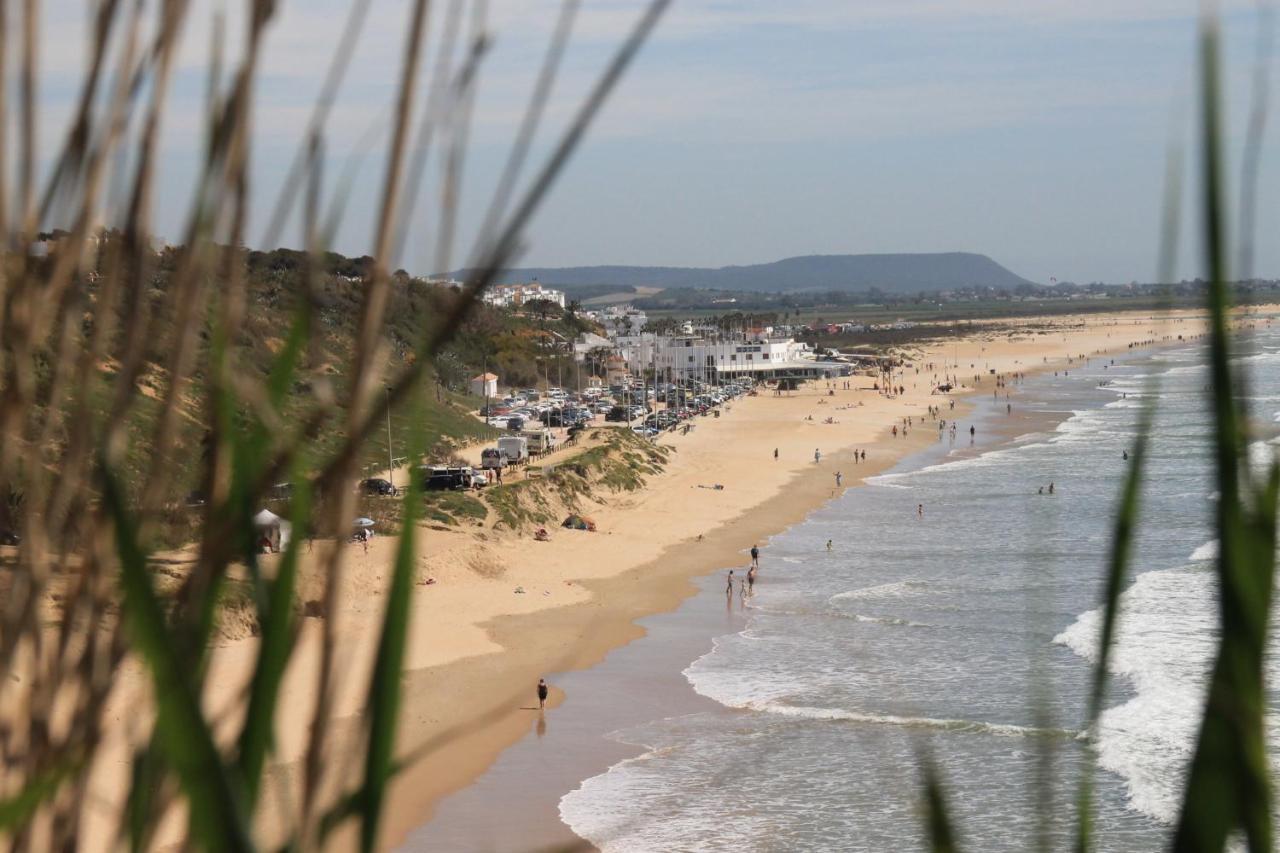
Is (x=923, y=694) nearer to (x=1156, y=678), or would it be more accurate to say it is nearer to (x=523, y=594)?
(x=1156, y=678)

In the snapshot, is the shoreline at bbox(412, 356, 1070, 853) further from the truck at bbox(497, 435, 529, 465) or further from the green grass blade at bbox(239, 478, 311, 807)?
the truck at bbox(497, 435, 529, 465)

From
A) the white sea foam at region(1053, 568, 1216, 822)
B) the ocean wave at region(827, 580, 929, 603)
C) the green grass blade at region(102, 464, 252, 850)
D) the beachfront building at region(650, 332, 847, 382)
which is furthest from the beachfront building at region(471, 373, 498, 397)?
the green grass blade at region(102, 464, 252, 850)

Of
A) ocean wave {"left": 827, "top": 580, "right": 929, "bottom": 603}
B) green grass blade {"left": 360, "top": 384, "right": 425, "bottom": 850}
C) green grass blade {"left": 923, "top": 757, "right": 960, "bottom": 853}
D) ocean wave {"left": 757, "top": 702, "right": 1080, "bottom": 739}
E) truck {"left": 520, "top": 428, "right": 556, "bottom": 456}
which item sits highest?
green grass blade {"left": 360, "top": 384, "right": 425, "bottom": 850}

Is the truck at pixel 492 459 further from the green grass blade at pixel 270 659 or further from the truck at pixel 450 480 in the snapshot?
the green grass blade at pixel 270 659

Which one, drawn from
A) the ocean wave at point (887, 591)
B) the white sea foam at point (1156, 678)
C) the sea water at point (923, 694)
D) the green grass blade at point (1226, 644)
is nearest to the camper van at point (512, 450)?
the sea water at point (923, 694)

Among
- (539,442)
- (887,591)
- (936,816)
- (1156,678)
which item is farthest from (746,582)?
(936,816)

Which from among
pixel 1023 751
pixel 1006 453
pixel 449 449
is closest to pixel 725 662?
pixel 1023 751
